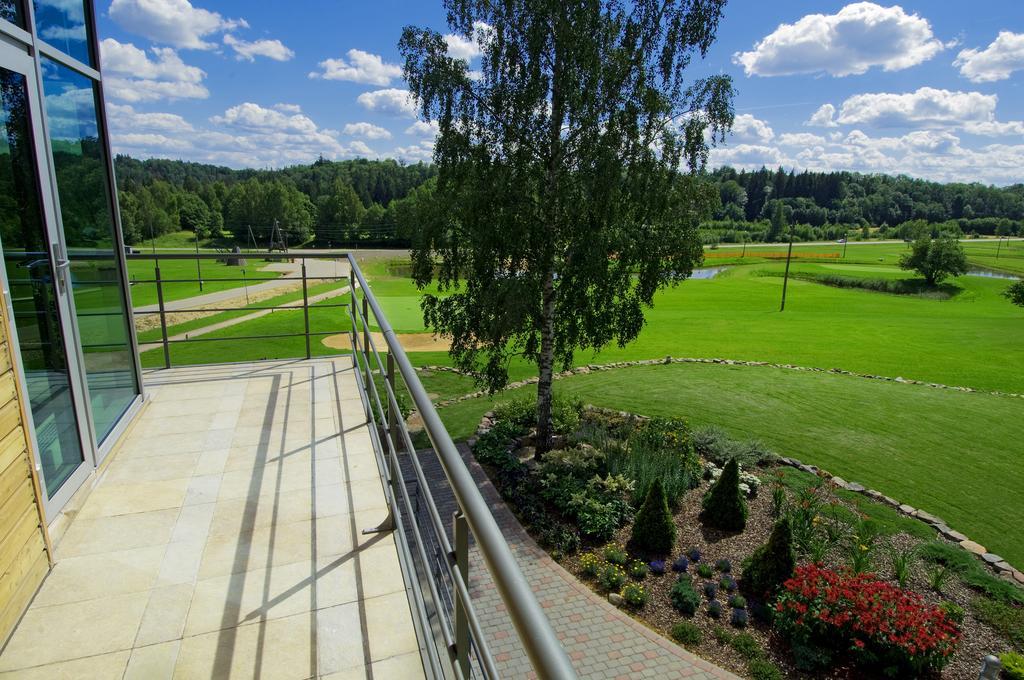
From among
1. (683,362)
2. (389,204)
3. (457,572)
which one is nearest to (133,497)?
(457,572)

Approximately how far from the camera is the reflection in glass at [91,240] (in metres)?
3.66

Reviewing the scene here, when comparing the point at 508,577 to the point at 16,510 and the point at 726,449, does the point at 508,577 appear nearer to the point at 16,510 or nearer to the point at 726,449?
the point at 16,510

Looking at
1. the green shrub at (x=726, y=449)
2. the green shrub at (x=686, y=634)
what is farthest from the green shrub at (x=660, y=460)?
the green shrub at (x=686, y=634)

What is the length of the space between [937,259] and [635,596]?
51.7m

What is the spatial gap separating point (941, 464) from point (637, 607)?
8.77 m

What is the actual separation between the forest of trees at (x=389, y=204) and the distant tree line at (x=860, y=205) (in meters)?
0.20

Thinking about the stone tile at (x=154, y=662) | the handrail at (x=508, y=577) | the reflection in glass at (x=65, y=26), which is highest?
the reflection in glass at (x=65, y=26)

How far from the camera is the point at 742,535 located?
9820mm

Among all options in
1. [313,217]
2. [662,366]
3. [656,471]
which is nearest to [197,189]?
[313,217]

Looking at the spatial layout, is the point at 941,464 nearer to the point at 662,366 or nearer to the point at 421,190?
the point at 662,366

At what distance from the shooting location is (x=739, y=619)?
302 inches

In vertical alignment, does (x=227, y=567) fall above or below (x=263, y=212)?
below

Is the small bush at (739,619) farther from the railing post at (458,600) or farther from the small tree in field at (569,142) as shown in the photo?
the railing post at (458,600)

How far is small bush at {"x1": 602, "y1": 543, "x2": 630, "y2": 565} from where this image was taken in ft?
29.7
